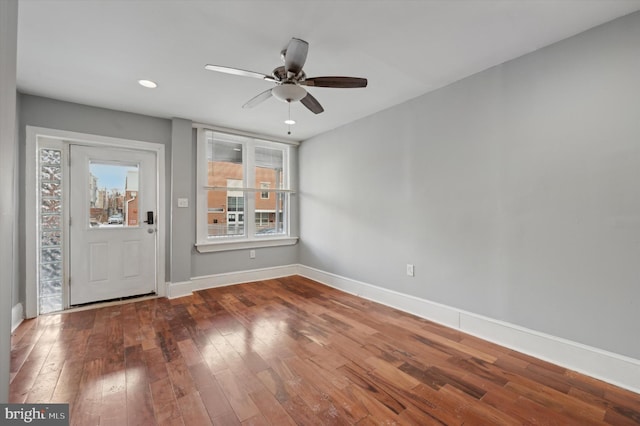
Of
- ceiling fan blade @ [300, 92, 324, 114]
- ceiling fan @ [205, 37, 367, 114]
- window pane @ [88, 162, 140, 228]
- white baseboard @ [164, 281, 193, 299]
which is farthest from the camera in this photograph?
white baseboard @ [164, 281, 193, 299]

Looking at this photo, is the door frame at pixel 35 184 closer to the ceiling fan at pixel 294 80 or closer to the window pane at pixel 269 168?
the window pane at pixel 269 168

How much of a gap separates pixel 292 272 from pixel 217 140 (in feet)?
8.42

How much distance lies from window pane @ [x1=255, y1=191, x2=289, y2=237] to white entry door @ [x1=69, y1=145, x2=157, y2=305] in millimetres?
1578

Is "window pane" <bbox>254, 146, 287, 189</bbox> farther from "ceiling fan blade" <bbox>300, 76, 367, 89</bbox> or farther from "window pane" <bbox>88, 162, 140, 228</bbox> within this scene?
"ceiling fan blade" <bbox>300, 76, 367, 89</bbox>

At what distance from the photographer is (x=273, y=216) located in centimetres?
493

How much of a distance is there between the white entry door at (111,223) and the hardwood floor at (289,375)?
0.57 m

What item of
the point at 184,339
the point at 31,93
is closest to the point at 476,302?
the point at 184,339

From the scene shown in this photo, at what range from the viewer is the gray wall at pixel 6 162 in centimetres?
96

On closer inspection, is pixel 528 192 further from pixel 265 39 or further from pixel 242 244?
pixel 242 244

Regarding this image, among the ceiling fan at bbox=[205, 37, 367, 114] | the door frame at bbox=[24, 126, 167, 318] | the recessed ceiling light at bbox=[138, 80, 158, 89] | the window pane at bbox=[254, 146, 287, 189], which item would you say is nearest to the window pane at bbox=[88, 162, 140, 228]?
the door frame at bbox=[24, 126, 167, 318]

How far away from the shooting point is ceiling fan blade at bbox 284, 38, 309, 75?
1808mm

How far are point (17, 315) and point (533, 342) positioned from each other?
4872 mm

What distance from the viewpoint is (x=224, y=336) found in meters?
2.56

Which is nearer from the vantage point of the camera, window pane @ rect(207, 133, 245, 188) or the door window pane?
the door window pane
